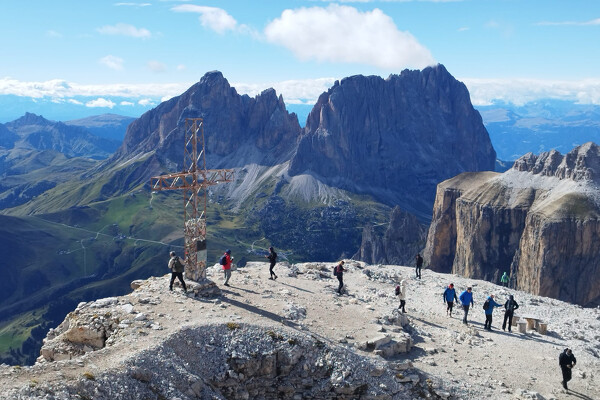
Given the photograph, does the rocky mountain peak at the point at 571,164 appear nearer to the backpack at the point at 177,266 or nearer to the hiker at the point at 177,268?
the hiker at the point at 177,268

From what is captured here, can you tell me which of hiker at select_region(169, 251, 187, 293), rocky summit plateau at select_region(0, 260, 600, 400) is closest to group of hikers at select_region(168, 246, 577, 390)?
hiker at select_region(169, 251, 187, 293)

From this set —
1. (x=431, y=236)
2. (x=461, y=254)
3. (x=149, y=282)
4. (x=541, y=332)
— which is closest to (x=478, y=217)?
(x=461, y=254)

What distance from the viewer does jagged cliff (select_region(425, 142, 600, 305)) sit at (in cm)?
13988

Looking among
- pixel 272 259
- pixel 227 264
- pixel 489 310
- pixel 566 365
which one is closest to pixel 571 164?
pixel 489 310

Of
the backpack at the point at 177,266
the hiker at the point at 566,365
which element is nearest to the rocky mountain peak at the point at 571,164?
the hiker at the point at 566,365

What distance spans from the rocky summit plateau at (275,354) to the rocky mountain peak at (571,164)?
4487 inches

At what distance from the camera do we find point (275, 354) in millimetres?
32781

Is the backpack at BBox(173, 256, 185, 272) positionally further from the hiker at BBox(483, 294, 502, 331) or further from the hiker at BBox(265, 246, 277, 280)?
the hiker at BBox(483, 294, 502, 331)

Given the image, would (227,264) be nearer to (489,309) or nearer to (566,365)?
(489,309)

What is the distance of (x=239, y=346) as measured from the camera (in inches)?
1287

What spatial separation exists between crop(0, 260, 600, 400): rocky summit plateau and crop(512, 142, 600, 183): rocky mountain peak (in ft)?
374

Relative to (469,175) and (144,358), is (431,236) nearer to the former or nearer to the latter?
(469,175)

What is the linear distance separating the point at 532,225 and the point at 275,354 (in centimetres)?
13326

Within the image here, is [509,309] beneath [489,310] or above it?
beneath
